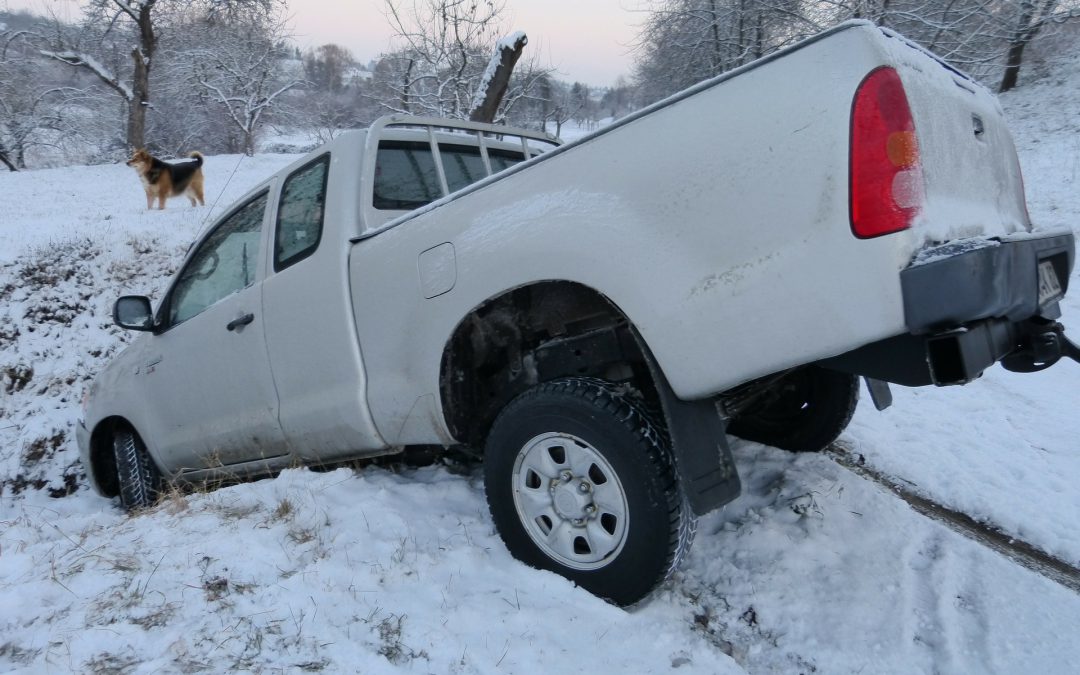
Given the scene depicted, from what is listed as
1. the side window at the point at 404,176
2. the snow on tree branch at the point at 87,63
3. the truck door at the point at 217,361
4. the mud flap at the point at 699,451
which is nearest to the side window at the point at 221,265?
the truck door at the point at 217,361

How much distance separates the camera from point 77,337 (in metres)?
6.98

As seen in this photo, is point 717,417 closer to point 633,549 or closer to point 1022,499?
point 633,549

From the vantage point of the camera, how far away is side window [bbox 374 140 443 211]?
9.86ft

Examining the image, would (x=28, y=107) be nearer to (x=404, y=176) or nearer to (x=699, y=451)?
(x=404, y=176)

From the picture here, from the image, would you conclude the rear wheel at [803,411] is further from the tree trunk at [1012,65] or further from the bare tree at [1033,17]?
the tree trunk at [1012,65]

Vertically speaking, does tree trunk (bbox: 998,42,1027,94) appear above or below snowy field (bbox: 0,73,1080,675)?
above

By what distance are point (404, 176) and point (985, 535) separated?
317 centimetres

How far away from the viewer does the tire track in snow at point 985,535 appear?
8.01 ft

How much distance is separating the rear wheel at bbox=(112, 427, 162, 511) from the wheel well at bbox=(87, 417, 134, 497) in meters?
0.23

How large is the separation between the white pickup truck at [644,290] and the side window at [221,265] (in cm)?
6

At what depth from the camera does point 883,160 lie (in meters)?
1.56

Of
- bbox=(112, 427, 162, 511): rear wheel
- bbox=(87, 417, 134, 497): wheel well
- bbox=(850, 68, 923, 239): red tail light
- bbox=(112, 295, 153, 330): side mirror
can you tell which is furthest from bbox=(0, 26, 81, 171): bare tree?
bbox=(850, 68, 923, 239): red tail light

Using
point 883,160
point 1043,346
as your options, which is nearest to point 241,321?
point 883,160

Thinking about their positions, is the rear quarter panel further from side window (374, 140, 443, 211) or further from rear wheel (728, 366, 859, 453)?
rear wheel (728, 366, 859, 453)
